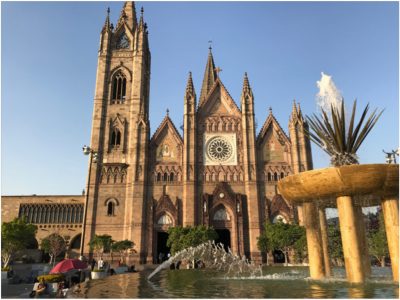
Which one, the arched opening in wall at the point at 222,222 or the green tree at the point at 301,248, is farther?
the arched opening in wall at the point at 222,222

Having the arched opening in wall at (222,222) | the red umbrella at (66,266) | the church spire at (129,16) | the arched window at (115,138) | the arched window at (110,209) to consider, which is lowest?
the red umbrella at (66,266)

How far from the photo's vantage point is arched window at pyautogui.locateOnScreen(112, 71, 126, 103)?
155 feet

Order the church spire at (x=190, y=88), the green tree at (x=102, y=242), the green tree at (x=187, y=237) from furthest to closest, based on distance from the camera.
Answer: the church spire at (x=190, y=88)
the green tree at (x=102, y=242)
the green tree at (x=187, y=237)

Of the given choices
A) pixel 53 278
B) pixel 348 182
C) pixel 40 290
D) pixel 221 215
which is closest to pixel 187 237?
pixel 221 215

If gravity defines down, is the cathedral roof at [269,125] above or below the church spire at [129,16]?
below

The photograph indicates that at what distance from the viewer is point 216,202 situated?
40.8 m

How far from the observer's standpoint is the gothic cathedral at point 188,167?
40.5m

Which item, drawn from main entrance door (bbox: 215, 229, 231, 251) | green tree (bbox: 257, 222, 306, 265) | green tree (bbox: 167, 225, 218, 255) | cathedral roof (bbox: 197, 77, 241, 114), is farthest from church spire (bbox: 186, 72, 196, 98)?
green tree (bbox: 257, 222, 306, 265)

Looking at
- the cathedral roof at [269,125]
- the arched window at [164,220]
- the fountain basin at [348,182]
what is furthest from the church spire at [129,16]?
the fountain basin at [348,182]

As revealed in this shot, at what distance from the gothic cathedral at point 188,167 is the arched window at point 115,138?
0.13 metres

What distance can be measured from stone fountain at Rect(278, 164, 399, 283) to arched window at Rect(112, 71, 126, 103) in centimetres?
3748

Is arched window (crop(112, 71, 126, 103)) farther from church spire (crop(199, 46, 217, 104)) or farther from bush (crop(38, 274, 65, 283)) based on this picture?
bush (crop(38, 274, 65, 283))

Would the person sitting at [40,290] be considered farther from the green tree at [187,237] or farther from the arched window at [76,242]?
the arched window at [76,242]

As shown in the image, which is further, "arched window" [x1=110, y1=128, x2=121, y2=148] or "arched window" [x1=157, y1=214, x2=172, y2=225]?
"arched window" [x1=110, y1=128, x2=121, y2=148]
